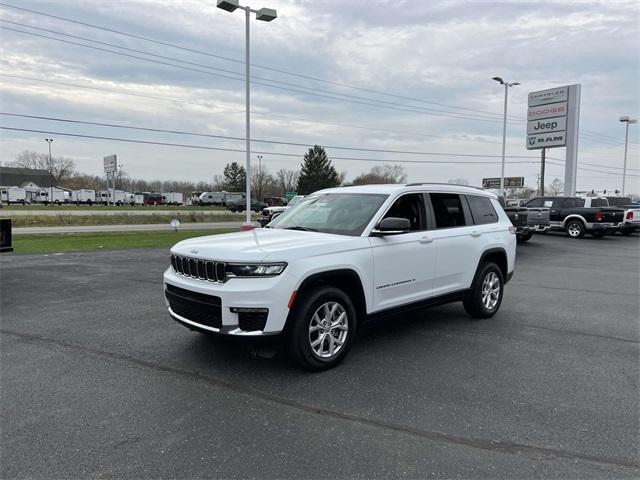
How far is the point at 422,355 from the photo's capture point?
4.95 metres

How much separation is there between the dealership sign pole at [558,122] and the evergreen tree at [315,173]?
49.1 m

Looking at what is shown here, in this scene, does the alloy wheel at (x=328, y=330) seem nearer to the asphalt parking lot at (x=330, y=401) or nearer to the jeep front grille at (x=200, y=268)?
the asphalt parking lot at (x=330, y=401)

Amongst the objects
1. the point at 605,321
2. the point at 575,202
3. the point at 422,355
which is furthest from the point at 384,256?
the point at 575,202

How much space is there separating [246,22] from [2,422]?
53.9 feet

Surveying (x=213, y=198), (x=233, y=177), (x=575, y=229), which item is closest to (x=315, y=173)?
(x=213, y=198)

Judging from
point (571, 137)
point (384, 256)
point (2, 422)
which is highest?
point (571, 137)

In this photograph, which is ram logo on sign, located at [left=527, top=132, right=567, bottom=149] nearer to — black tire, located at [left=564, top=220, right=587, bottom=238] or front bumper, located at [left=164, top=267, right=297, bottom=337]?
black tire, located at [left=564, top=220, right=587, bottom=238]

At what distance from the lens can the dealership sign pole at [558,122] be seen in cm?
3369

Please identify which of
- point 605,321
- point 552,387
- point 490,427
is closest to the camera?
point 490,427

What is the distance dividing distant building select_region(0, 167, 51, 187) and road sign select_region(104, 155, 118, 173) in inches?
2762

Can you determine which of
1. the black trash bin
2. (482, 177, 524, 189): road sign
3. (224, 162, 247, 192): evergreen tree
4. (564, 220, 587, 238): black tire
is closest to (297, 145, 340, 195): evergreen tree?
(224, 162, 247, 192): evergreen tree

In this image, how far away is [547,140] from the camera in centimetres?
3534

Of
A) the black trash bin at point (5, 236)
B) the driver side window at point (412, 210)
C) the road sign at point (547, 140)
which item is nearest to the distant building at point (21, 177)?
the road sign at point (547, 140)

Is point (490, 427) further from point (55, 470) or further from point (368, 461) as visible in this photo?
point (55, 470)
